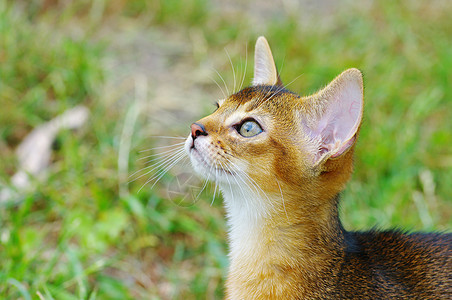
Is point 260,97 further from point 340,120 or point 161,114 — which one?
point 161,114

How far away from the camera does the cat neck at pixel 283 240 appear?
2443mm

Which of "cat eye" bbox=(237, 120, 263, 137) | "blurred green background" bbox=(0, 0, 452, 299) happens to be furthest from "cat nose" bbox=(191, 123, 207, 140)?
"blurred green background" bbox=(0, 0, 452, 299)

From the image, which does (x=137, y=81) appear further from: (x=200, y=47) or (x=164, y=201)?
(x=164, y=201)

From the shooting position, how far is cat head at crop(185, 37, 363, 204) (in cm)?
237

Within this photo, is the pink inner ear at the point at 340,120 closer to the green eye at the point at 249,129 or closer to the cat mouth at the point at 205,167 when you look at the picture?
the green eye at the point at 249,129

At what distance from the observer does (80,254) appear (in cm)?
330

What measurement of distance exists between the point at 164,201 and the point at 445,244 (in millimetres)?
1952

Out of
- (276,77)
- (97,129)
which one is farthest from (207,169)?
(97,129)

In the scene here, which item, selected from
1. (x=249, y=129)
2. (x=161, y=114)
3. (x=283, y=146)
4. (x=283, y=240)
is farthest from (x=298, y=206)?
(x=161, y=114)

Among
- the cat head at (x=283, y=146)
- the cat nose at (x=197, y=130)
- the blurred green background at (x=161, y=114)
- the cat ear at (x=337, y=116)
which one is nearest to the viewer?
the cat ear at (x=337, y=116)

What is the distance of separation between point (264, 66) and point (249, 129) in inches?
25.6

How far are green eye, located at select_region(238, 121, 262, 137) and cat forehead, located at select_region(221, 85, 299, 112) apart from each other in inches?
3.6

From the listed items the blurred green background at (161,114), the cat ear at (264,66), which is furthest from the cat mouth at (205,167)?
the blurred green background at (161,114)

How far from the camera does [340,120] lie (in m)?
2.35
